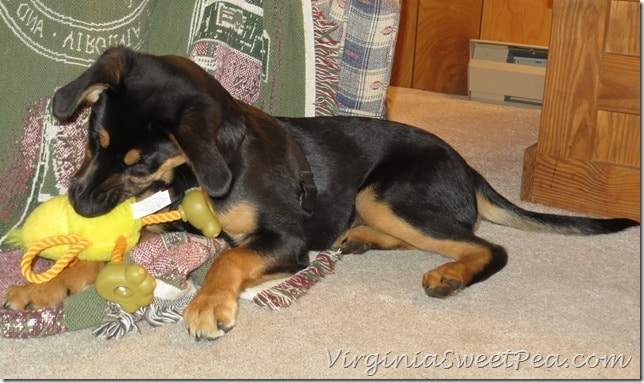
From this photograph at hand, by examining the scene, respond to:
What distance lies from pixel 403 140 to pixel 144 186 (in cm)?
101

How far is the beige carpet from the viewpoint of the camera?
213cm

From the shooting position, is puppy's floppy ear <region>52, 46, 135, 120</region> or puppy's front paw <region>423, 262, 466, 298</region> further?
puppy's front paw <region>423, 262, 466, 298</region>

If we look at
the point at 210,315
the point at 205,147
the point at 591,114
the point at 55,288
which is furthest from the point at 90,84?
the point at 591,114

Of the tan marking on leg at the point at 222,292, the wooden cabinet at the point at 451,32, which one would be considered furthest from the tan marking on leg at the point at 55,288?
the wooden cabinet at the point at 451,32

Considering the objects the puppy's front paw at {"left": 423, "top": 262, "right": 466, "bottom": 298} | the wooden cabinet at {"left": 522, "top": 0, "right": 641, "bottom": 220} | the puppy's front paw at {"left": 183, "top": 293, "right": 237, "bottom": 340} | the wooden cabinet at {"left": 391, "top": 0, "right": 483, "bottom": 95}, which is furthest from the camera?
the wooden cabinet at {"left": 391, "top": 0, "right": 483, "bottom": 95}

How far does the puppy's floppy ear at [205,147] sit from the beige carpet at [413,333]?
0.45 m

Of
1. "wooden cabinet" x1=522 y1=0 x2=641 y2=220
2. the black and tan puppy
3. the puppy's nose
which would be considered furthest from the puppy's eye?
"wooden cabinet" x1=522 y1=0 x2=641 y2=220

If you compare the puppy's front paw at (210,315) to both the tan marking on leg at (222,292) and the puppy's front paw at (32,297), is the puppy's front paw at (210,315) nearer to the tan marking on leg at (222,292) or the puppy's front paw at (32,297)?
the tan marking on leg at (222,292)

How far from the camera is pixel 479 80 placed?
17.0 feet

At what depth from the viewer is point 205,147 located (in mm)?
2100

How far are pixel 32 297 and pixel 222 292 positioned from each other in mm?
505

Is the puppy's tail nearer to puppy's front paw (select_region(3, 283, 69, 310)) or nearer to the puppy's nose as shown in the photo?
the puppy's nose

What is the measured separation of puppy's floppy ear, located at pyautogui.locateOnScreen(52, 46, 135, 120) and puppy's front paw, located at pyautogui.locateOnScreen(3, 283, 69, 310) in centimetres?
48

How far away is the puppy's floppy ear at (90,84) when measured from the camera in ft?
7.47
